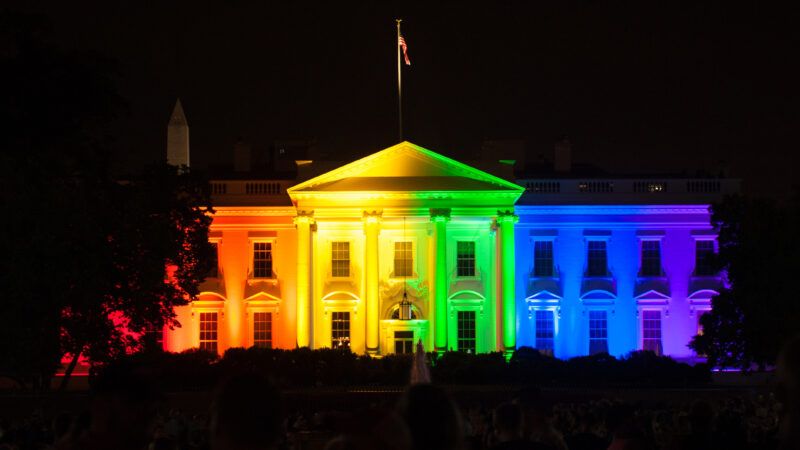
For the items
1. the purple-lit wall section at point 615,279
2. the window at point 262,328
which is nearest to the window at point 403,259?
the purple-lit wall section at point 615,279

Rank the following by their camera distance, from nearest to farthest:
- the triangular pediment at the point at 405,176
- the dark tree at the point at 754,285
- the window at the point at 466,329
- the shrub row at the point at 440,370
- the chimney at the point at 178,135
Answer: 1. the dark tree at the point at 754,285
2. the shrub row at the point at 440,370
3. the triangular pediment at the point at 405,176
4. the window at the point at 466,329
5. the chimney at the point at 178,135

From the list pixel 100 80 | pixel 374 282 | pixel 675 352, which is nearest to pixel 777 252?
pixel 675 352

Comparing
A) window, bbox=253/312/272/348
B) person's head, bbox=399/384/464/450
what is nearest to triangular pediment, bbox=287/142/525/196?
window, bbox=253/312/272/348

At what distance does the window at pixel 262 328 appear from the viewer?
2429 inches

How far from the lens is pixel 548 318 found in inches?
2419

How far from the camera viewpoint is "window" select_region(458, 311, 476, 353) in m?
59.8

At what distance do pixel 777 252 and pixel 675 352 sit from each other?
14193 millimetres

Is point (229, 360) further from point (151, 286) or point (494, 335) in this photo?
point (494, 335)

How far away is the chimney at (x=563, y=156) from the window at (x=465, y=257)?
9.06m

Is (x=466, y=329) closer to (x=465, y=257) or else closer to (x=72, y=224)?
(x=465, y=257)

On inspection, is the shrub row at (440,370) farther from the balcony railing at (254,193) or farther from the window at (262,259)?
the balcony railing at (254,193)

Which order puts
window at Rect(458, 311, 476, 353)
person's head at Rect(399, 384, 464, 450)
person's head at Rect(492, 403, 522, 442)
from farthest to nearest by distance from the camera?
window at Rect(458, 311, 476, 353), person's head at Rect(492, 403, 522, 442), person's head at Rect(399, 384, 464, 450)

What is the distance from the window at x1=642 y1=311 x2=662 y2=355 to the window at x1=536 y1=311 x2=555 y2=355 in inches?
165

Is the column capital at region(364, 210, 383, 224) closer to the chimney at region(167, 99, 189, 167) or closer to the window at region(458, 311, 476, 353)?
the window at region(458, 311, 476, 353)
